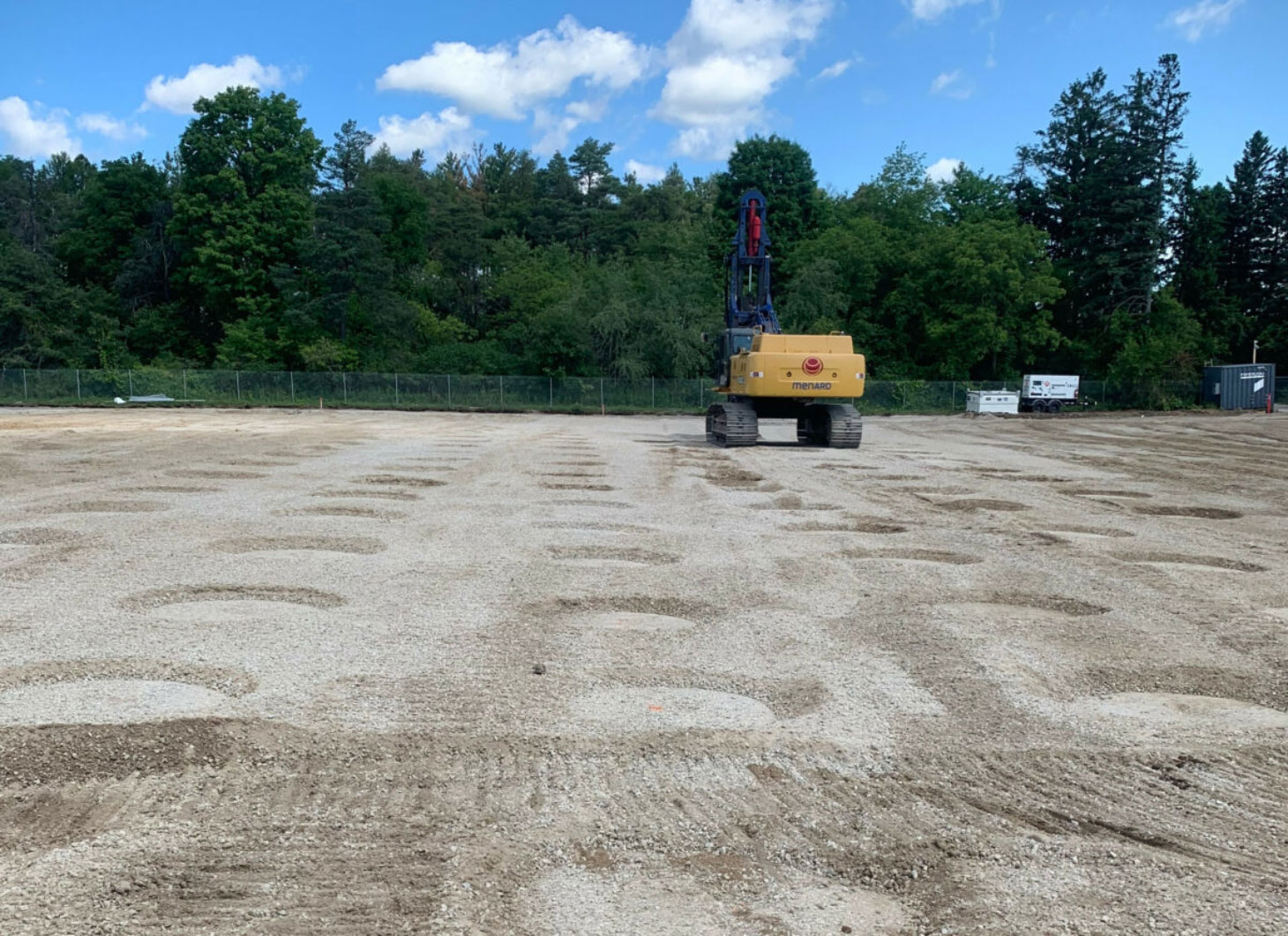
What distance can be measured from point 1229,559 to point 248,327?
60.9m

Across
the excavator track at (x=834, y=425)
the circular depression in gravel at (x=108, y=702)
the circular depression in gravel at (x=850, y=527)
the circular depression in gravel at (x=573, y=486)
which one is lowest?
the circular depression in gravel at (x=108, y=702)

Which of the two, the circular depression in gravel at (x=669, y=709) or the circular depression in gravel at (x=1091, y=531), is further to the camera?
the circular depression in gravel at (x=1091, y=531)

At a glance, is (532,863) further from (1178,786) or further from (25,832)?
(1178,786)

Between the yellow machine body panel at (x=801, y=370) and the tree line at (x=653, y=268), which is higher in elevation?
the tree line at (x=653, y=268)

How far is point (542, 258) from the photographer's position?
69.3m

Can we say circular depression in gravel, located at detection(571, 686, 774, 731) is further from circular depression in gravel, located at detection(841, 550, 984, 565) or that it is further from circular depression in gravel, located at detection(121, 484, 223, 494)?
circular depression in gravel, located at detection(121, 484, 223, 494)

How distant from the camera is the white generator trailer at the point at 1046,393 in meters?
55.8

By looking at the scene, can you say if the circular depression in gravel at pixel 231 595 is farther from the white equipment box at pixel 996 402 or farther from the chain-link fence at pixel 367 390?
the white equipment box at pixel 996 402

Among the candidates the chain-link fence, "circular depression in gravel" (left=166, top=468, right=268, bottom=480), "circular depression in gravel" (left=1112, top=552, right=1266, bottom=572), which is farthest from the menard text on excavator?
the chain-link fence

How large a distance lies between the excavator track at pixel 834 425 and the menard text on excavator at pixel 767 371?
23 mm

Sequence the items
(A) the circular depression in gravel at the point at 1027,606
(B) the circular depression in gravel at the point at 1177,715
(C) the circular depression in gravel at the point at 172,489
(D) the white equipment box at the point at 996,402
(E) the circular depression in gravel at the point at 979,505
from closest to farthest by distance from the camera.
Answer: (B) the circular depression in gravel at the point at 1177,715 < (A) the circular depression in gravel at the point at 1027,606 < (E) the circular depression in gravel at the point at 979,505 < (C) the circular depression in gravel at the point at 172,489 < (D) the white equipment box at the point at 996,402

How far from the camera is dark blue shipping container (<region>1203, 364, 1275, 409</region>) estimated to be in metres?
56.4

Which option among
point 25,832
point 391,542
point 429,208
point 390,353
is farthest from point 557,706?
point 429,208

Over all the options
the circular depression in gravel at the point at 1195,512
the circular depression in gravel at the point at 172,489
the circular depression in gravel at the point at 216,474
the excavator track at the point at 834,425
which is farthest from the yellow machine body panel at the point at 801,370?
the circular depression in gravel at the point at 172,489
